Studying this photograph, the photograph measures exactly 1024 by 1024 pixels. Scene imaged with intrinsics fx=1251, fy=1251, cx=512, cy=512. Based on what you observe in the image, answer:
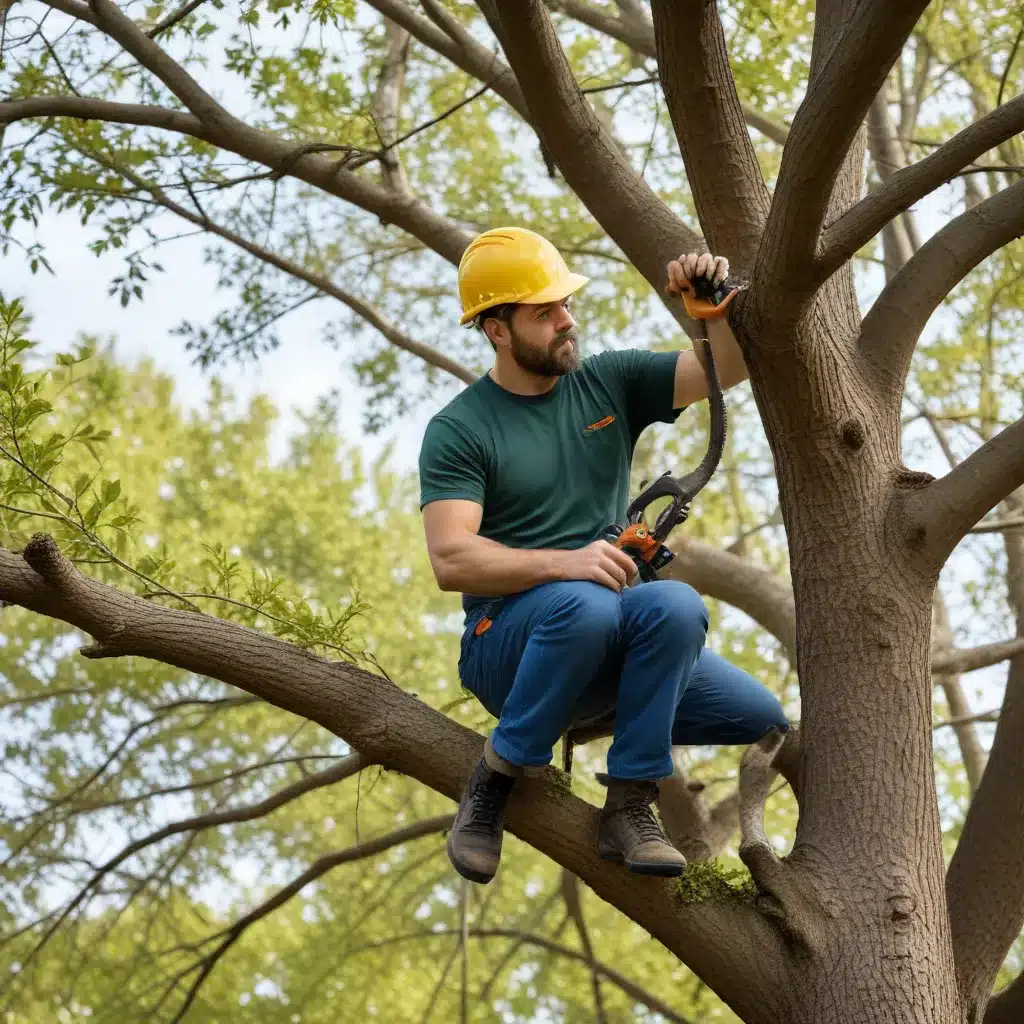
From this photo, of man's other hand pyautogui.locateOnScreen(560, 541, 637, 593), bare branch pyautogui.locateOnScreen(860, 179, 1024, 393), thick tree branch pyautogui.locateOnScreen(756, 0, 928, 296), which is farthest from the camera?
bare branch pyautogui.locateOnScreen(860, 179, 1024, 393)

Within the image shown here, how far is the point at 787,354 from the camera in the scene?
11.3ft

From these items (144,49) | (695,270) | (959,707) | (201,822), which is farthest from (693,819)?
(144,49)

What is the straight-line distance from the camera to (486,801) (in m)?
3.18

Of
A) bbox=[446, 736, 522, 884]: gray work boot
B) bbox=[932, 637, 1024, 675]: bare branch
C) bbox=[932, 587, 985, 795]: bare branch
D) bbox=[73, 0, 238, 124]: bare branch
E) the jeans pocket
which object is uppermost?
bbox=[932, 587, 985, 795]: bare branch

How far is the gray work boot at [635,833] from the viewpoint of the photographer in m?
3.04

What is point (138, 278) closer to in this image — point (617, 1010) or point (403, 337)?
point (403, 337)

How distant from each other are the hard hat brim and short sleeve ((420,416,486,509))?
Answer: 0.34 m

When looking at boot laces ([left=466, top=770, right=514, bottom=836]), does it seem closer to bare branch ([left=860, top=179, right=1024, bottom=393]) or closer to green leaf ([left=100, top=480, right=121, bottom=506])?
green leaf ([left=100, top=480, right=121, bottom=506])

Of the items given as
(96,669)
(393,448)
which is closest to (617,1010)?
(96,669)

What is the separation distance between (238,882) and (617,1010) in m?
9.81

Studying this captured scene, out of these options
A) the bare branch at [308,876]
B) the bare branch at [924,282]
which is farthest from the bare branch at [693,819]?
the bare branch at [924,282]

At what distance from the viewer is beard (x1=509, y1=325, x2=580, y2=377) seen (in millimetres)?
3457

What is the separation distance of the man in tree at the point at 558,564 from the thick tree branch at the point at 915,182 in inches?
15.8

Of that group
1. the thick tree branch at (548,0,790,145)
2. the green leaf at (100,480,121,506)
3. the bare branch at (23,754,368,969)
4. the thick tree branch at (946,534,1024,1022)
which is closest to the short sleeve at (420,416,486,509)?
the green leaf at (100,480,121,506)
